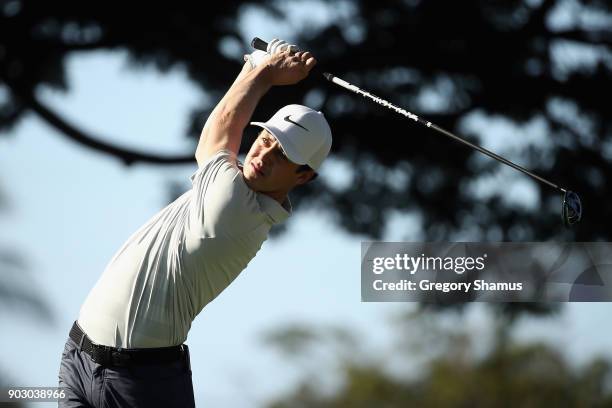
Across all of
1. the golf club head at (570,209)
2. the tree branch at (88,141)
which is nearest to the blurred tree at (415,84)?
the tree branch at (88,141)

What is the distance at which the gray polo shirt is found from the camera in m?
1.78

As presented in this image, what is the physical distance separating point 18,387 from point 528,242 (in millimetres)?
2089

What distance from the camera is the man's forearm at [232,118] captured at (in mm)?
1907

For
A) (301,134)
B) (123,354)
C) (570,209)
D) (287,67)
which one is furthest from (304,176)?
(570,209)

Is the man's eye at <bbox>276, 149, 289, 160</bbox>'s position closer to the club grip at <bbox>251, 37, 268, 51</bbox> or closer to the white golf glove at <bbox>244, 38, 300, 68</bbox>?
the white golf glove at <bbox>244, 38, 300, 68</bbox>

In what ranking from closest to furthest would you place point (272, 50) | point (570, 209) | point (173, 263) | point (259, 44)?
1. point (173, 263)
2. point (272, 50)
3. point (259, 44)
4. point (570, 209)

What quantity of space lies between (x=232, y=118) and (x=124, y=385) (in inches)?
19.4

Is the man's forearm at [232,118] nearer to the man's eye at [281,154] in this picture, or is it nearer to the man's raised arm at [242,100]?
the man's raised arm at [242,100]

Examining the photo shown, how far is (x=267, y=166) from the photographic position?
1.83m

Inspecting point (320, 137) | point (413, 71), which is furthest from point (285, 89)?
point (320, 137)

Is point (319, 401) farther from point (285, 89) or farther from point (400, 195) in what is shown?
point (285, 89)

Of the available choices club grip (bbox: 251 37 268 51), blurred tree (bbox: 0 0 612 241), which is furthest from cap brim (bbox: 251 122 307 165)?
blurred tree (bbox: 0 0 612 241)

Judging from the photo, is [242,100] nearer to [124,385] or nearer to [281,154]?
[281,154]

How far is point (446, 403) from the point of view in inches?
179
